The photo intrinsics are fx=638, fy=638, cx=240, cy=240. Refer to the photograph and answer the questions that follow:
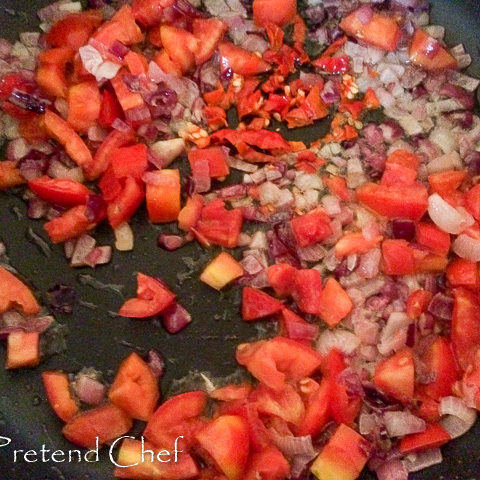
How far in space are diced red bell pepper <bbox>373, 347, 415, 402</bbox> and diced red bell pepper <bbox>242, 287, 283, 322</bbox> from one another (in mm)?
408

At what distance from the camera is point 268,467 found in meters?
1.97

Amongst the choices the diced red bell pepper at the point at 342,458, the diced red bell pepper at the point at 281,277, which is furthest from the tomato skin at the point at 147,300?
the diced red bell pepper at the point at 342,458

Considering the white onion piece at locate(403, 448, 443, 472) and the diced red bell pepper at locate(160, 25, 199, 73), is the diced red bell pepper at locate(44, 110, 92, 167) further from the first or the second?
the white onion piece at locate(403, 448, 443, 472)

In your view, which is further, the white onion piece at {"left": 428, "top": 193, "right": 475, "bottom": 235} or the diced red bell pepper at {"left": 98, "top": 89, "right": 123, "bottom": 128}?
the diced red bell pepper at {"left": 98, "top": 89, "right": 123, "bottom": 128}

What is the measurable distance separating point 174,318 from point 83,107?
2.83ft

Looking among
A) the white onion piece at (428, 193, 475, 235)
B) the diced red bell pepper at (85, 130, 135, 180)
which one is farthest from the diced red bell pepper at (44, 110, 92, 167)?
the white onion piece at (428, 193, 475, 235)

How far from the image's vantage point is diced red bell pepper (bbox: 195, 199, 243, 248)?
2320mm

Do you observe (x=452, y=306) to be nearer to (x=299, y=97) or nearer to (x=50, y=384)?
(x=299, y=97)

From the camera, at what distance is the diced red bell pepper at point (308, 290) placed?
2223 millimetres

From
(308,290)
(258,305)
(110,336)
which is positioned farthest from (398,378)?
(110,336)

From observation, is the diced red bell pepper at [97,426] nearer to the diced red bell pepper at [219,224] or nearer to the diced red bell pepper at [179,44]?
the diced red bell pepper at [219,224]

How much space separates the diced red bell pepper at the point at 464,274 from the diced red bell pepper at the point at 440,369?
0.78ft

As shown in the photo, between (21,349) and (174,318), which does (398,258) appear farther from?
(21,349)

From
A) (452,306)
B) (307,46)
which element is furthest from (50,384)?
(307,46)
